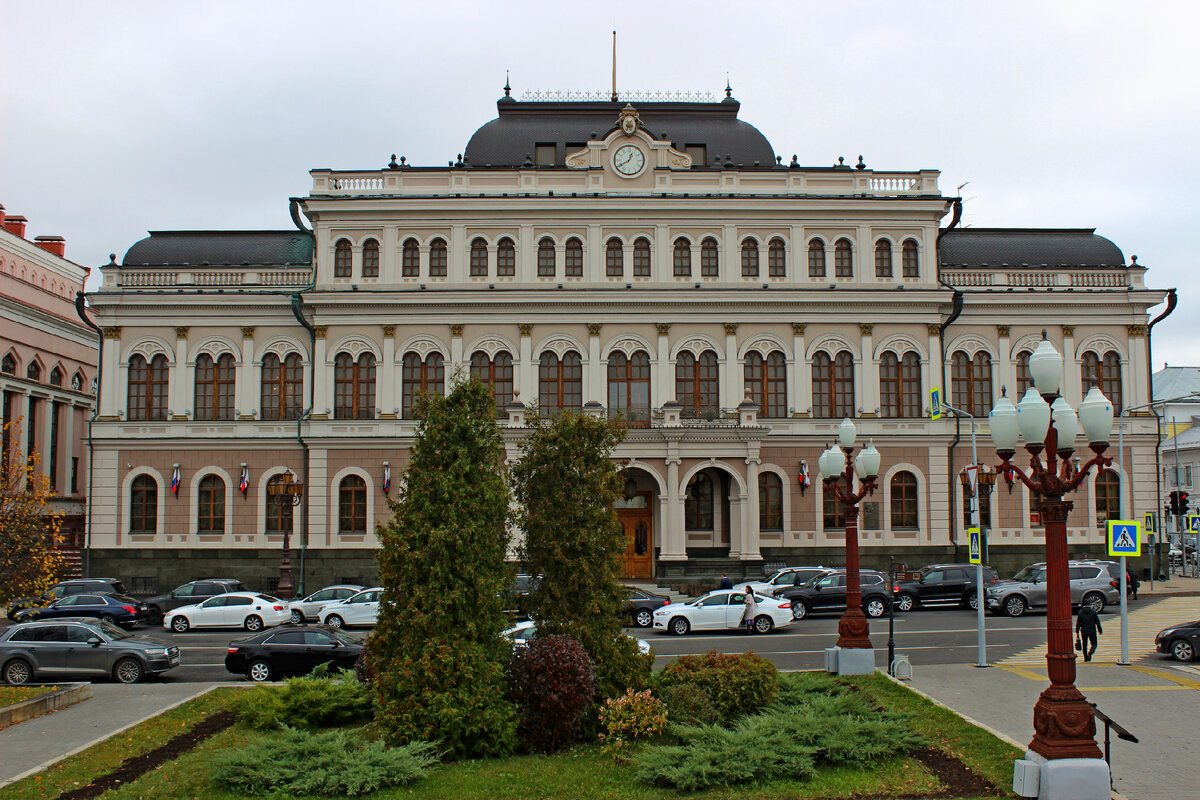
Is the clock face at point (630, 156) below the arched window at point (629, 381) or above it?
above

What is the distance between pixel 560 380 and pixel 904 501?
1598 centimetres

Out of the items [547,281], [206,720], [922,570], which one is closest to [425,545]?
[206,720]

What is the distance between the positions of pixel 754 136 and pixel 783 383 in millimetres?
12272

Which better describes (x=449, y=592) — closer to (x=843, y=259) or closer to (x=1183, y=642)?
(x=1183, y=642)

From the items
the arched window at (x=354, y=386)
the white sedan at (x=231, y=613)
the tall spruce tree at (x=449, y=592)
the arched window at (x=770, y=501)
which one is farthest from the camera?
the arched window at (x=354, y=386)

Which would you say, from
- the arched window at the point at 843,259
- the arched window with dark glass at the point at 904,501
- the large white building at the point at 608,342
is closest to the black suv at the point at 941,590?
the large white building at the point at 608,342

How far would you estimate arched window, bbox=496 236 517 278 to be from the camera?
146ft

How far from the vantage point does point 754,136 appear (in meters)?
47.4

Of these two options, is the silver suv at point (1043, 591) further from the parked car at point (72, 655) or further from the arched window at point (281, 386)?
the arched window at point (281, 386)

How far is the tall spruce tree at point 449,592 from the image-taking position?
14.9m

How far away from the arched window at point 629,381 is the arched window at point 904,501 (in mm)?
11491

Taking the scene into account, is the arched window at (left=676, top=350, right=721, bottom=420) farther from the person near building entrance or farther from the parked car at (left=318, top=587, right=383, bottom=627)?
the person near building entrance

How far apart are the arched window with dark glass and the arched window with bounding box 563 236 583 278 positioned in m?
16.6

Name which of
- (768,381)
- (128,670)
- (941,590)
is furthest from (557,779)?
(768,381)
